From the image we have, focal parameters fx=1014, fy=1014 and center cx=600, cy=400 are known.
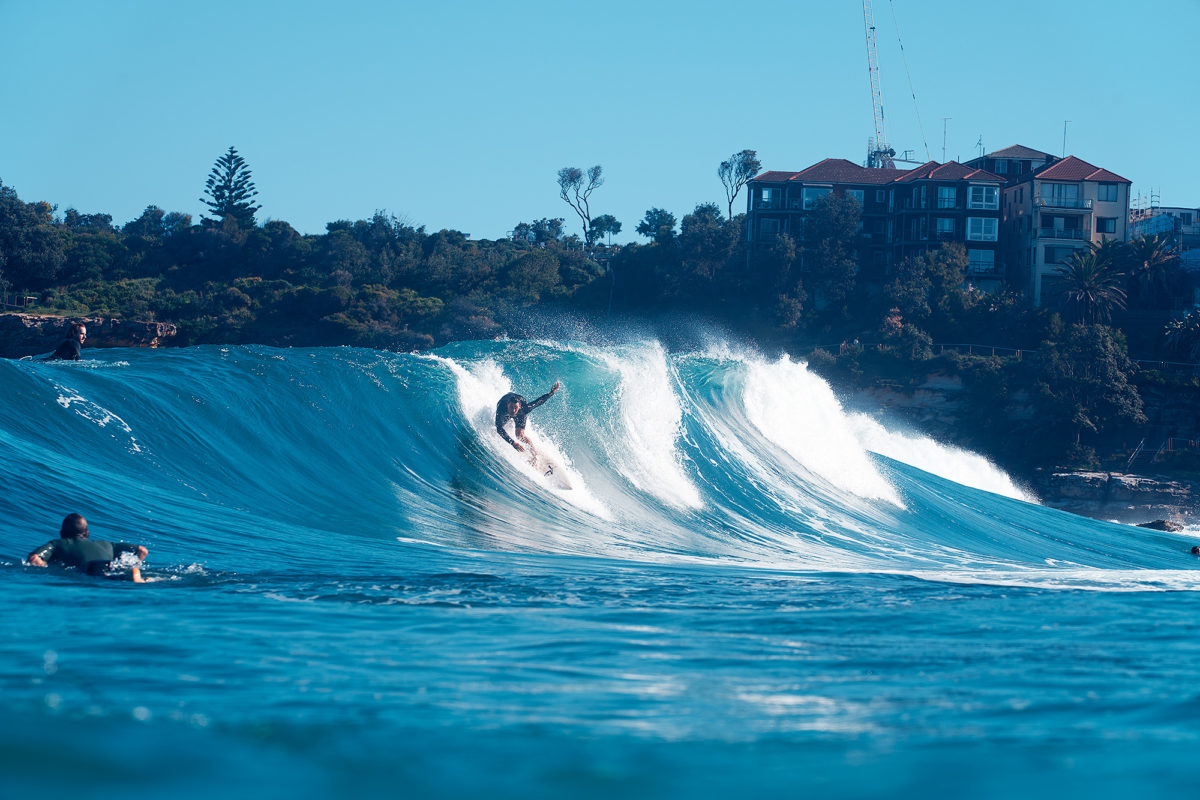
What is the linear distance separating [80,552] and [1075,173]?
199 feet

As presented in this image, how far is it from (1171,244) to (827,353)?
2816 cm

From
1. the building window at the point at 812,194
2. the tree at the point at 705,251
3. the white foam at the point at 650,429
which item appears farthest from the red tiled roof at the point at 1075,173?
the white foam at the point at 650,429

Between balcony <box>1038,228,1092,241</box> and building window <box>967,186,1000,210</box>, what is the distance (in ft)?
12.5

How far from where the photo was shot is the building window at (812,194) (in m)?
61.0

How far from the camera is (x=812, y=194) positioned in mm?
61188

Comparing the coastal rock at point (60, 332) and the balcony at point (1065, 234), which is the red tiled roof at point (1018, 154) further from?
the coastal rock at point (60, 332)

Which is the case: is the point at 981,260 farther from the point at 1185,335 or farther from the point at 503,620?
the point at 503,620

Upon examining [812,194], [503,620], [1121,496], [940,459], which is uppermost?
[812,194]

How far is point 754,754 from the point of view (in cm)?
446

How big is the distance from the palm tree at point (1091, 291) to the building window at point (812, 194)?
1532 centimetres

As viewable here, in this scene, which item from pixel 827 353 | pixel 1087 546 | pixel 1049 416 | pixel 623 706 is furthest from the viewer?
pixel 827 353

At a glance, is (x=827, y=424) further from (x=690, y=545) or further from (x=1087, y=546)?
(x=690, y=545)

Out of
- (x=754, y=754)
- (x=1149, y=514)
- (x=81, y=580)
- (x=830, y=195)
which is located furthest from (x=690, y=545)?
(x=830, y=195)

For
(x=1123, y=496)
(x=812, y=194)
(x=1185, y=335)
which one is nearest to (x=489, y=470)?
(x=1123, y=496)
